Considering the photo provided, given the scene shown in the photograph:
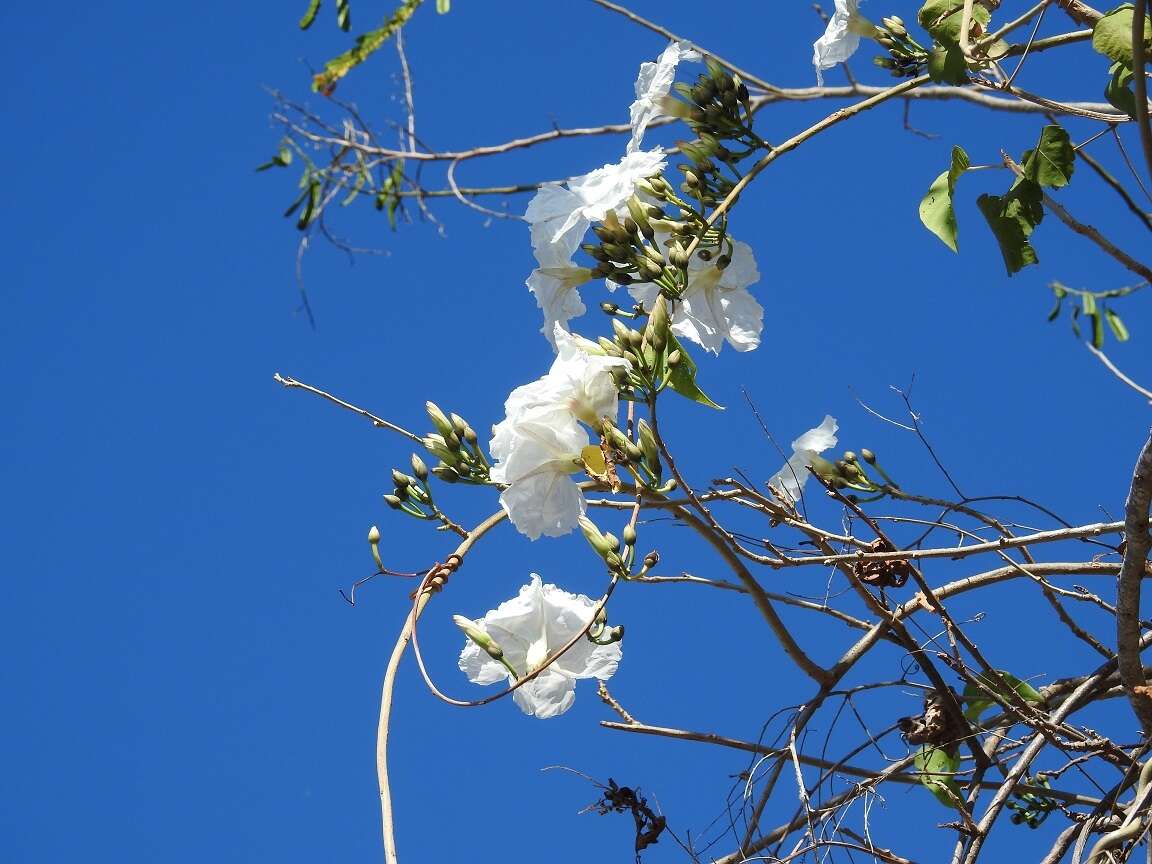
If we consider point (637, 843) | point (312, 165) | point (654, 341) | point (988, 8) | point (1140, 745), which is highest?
point (312, 165)

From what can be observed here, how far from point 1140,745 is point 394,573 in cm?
99

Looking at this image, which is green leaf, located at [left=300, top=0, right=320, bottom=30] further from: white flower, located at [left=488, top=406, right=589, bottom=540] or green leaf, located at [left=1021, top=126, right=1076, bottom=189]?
green leaf, located at [left=1021, top=126, right=1076, bottom=189]

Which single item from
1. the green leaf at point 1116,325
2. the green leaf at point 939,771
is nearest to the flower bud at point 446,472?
the green leaf at point 939,771

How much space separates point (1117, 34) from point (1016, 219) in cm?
24

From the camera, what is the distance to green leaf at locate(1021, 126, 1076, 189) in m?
1.56

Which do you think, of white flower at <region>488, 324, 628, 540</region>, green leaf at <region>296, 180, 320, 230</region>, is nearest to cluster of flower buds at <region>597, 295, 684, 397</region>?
white flower at <region>488, 324, 628, 540</region>

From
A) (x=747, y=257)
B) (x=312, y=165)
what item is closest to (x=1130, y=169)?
(x=747, y=257)

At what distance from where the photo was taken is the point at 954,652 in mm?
1640

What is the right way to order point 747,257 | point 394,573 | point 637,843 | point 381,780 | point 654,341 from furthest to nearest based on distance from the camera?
point 637,843, point 747,257, point 394,573, point 654,341, point 381,780

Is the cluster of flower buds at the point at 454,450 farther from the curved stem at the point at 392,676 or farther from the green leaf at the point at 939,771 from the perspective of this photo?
the green leaf at the point at 939,771

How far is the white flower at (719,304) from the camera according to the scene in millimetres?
1597

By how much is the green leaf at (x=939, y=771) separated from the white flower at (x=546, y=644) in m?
0.49

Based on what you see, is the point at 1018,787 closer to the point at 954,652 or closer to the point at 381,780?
the point at 954,652

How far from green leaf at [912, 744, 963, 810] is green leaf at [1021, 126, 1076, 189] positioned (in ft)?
2.53
